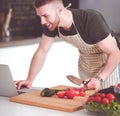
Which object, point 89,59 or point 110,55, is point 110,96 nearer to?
point 110,55

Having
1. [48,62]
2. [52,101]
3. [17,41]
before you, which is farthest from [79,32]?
[48,62]

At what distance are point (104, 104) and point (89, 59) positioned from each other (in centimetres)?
107

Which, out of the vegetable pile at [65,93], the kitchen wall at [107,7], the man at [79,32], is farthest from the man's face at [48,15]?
the kitchen wall at [107,7]

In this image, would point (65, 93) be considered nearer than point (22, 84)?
Yes

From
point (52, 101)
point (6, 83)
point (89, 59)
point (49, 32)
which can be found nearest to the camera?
point (52, 101)

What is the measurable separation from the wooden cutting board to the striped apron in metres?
0.45

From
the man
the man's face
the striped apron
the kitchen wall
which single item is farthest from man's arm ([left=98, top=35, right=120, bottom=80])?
the kitchen wall

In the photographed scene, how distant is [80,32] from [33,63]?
Result: 419 millimetres

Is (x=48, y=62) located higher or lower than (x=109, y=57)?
lower

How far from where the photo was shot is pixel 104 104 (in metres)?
1.37

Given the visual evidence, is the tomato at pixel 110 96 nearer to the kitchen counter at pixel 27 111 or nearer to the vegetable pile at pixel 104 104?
the vegetable pile at pixel 104 104

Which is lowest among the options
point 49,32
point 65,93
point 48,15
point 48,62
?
point 48,62

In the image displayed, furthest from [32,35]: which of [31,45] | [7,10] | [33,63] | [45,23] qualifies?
[45,23]

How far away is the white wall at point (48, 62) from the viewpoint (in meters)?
3.26
